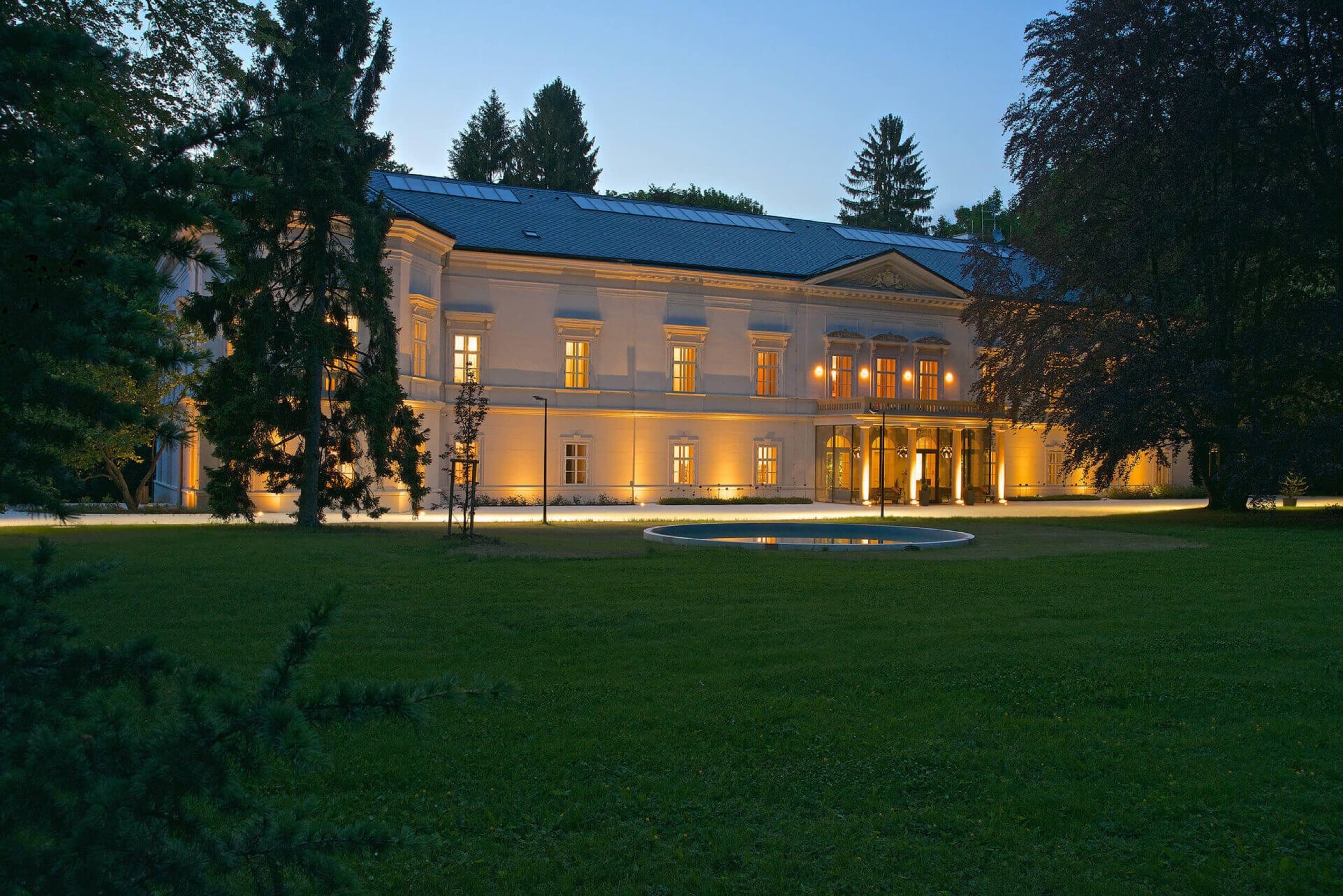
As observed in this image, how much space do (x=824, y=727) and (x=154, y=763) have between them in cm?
498

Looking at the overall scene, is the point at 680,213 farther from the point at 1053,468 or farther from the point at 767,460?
the point at 1053,468

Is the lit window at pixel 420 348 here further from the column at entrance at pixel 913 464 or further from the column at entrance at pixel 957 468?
the column at entrance at pixel 957 468

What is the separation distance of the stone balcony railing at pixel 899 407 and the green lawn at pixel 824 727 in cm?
2616

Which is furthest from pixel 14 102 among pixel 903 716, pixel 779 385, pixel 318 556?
pixel 779 385

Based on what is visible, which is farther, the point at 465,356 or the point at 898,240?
the point at 898,240

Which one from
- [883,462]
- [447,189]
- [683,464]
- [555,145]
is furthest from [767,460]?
[555,145]

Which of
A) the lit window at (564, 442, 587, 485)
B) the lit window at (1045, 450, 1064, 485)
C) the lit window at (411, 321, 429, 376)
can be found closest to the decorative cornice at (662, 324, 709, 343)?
the lit window at (564, 442, 587, 485)

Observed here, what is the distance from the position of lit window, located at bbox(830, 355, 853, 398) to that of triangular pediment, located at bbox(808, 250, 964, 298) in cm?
297

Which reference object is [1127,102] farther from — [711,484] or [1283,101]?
[711,484]

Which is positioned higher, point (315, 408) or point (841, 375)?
point (841, 375)

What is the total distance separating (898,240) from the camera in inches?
1989

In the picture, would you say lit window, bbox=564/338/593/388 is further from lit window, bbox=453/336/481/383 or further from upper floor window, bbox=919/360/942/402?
upper floor window, bbox=919/360/942/402

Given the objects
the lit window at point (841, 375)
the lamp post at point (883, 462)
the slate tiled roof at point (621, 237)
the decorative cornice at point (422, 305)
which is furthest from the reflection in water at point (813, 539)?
the lit window at point (841, 375)

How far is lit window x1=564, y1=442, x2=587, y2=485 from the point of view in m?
38.1
